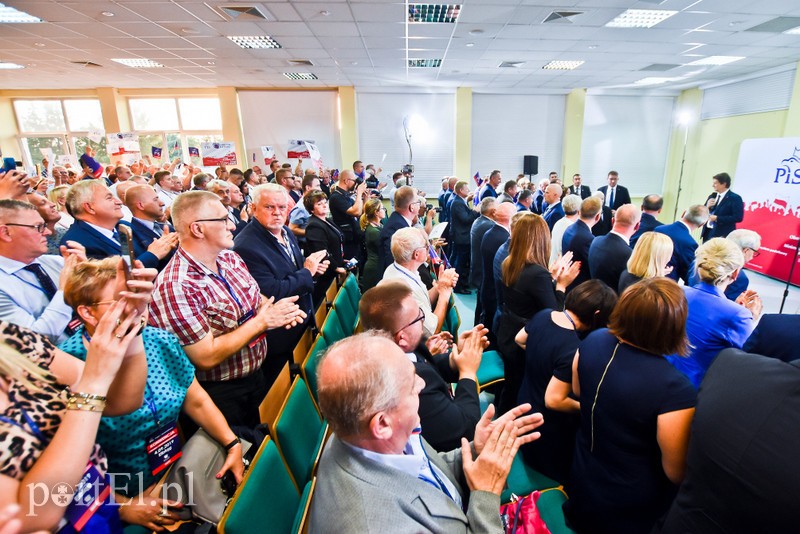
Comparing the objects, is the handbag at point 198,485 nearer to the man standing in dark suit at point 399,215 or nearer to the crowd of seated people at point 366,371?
the crowd of seated people at point 366,371

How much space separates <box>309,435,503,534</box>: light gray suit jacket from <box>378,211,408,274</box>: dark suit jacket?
2742mm

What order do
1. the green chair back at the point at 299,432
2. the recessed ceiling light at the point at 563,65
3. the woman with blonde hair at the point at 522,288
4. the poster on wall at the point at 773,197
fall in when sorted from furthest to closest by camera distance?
the recessed ceiling light at the point at 563,65, the poster on wall at the point at 773,197, the woman with blonde hair at the point at 522,288, the green chair back at the point at 299,432

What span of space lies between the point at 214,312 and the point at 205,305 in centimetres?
5

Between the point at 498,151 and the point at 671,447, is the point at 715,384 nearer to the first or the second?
the point at 671,447

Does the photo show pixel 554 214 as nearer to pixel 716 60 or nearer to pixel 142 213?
pixel 142 213

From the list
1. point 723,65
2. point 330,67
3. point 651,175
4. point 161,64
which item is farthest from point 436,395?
point 651,175

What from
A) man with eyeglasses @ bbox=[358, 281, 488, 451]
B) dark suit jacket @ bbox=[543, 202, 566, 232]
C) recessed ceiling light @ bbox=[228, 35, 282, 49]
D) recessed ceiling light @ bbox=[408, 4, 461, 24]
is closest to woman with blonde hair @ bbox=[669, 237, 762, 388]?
man with eyeglasses @ bbox=[358, 281, 488, 451]

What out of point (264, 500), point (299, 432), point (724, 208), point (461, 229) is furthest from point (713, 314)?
point (724, 208)

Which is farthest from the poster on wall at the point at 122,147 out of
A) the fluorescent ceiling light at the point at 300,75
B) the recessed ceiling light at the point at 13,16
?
the fluorescent ceiling light at the point at 300,75

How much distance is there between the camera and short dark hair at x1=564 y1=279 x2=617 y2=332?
6.04 ft

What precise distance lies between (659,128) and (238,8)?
11.7m

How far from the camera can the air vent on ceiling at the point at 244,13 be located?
182 inches

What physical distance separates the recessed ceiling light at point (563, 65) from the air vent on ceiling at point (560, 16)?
8.69 feet

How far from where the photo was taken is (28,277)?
1.95m
